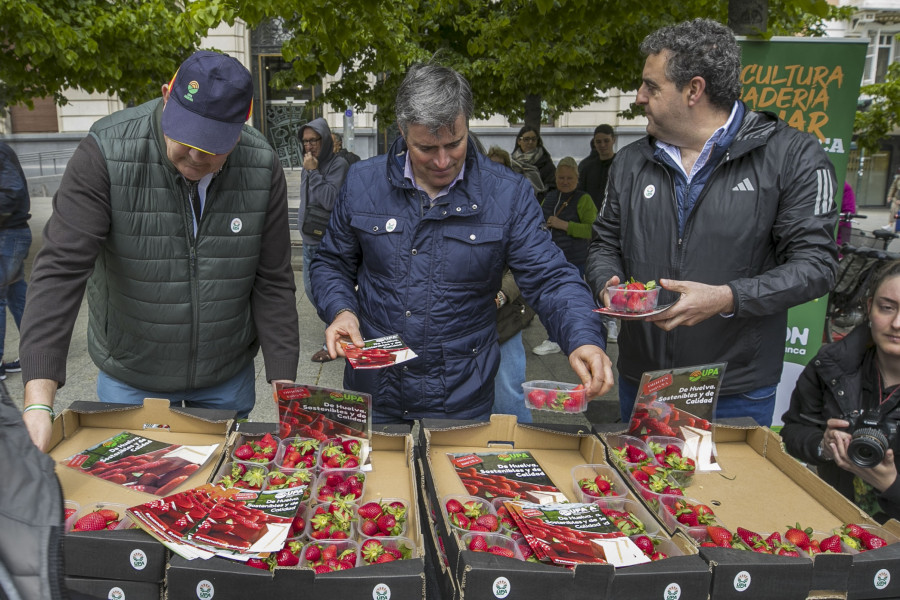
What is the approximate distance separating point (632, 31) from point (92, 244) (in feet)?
26.1

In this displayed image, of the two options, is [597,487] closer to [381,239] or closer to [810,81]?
[381,239]

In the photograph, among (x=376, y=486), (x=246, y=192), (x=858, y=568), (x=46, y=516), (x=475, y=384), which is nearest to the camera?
(x=46, y=516)

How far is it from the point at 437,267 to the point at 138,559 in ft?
4.09

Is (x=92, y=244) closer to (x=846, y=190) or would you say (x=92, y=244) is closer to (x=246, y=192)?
(x=246, y=192)

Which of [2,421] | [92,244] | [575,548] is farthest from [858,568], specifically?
[92,244]

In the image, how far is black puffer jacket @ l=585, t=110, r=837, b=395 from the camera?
7.83ft

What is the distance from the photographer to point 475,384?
8.26 ft

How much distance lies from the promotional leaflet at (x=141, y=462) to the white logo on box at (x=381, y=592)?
2.54 ft

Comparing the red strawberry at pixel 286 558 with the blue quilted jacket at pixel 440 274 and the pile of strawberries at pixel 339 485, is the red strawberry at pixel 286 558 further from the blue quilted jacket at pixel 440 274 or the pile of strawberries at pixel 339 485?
the blue quilted jacket at pixel 440 274

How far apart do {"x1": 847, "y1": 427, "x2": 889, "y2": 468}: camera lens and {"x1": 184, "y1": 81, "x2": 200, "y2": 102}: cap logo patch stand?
2.13 meters

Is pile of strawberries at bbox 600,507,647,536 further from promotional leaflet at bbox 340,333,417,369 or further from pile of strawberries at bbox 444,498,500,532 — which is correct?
promotional leaflet at bbox 340,333,417,369

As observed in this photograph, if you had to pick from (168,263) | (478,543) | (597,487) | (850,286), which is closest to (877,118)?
(850,286)

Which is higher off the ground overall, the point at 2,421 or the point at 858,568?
the point at 2,421

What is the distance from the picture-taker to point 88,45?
7629 mm
